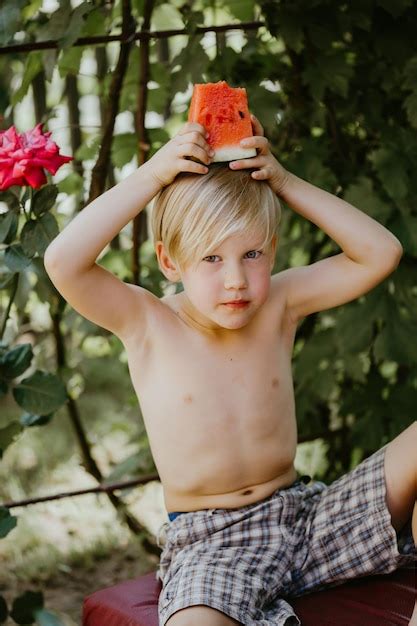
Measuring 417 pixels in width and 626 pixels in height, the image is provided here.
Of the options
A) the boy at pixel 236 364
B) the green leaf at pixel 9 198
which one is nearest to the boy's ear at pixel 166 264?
the boy at pixel 236 364

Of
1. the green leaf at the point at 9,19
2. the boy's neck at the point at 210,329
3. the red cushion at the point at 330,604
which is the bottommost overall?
the red cushion at the point at 330,604

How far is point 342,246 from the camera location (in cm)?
194

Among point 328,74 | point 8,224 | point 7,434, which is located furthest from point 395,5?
point 7,434

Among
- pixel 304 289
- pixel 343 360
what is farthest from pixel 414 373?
pixel 304 289

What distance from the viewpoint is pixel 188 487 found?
6.27ft

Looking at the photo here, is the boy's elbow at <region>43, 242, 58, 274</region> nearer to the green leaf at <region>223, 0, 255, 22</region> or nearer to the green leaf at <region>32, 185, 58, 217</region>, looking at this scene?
the green leaf at <region>32, 185, 58, 217</region>

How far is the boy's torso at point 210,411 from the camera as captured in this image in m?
1.89

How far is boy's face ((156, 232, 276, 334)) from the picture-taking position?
179 centimetres

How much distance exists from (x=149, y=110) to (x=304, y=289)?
86 cm

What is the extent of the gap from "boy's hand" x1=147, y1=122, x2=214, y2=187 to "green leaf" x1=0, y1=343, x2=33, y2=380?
0.55m

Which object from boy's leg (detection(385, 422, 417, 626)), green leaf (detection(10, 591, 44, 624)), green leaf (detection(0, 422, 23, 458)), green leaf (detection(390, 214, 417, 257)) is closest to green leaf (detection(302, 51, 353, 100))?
green leaf (detection(390, 214, 417, 257))

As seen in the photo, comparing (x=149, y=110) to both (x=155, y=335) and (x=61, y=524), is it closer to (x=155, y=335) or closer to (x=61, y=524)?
(x=155, y=335)

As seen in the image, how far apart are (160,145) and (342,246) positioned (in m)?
0.83

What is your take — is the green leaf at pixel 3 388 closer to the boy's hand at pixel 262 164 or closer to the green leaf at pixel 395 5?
the boy's hand at pixel 262 164
